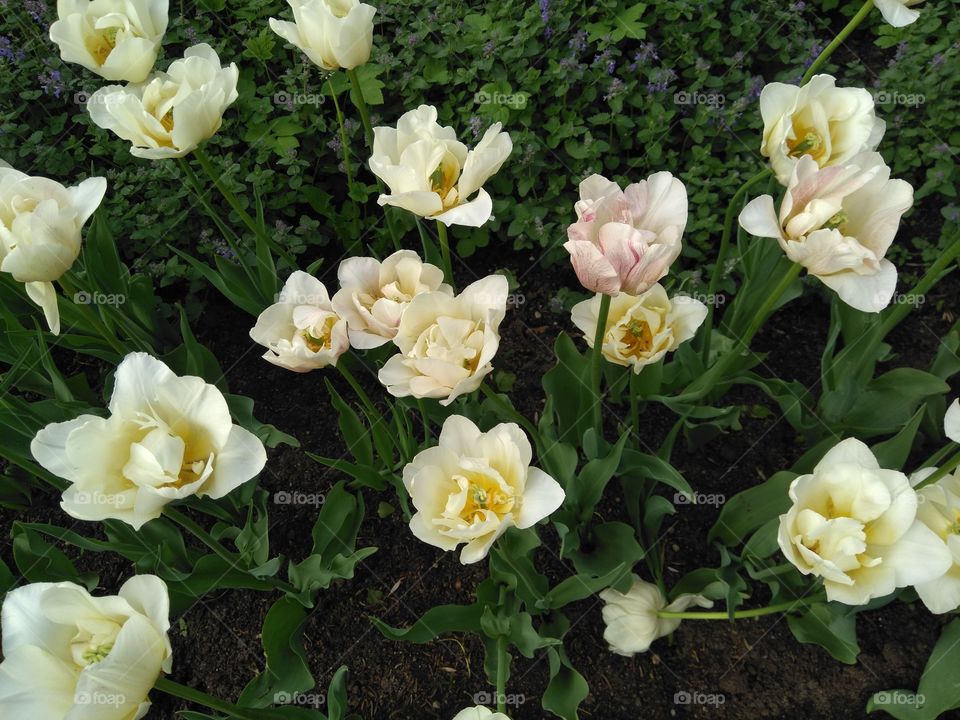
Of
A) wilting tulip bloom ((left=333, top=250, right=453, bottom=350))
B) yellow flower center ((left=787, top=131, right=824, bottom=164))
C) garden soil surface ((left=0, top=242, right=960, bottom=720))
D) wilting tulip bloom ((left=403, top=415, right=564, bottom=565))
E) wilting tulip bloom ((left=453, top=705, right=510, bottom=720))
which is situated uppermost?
yellow flower center ((left=787, top=131, right=824, bottom=164))

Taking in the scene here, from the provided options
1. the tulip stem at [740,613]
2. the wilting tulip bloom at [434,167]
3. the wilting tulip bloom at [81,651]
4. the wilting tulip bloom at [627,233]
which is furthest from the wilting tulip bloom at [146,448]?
the tulip stem at [740,613]

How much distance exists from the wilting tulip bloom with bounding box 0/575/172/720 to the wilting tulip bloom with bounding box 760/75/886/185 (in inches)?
49.6

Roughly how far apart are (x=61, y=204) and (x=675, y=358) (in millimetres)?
1350

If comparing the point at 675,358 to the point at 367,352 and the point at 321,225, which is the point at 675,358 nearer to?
the point at 367,352

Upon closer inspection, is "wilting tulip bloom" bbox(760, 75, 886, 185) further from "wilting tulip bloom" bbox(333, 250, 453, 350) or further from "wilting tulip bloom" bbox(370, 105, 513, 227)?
"wilting tulip bloom" bbox(333, 250, 453, 350)

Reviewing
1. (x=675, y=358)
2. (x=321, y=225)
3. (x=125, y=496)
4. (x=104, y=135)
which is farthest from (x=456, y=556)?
(x=104, y=135)

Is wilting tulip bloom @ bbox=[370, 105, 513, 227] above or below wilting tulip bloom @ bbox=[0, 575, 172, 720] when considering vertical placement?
above

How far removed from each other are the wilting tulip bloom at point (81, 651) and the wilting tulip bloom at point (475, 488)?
1.33 ft

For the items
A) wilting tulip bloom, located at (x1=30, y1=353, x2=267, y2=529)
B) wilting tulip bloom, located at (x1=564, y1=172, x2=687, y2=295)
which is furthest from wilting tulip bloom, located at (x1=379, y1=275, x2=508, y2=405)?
wilting tulip bloom, located at (x1=30, y1=353, x2=267, y2=529)

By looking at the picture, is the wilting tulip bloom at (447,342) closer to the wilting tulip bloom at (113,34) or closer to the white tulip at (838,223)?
the white tulip at (838,223)

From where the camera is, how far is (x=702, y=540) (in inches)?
74.9

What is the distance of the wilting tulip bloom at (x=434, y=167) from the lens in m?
1.31

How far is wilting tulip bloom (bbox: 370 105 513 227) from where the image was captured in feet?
4.31

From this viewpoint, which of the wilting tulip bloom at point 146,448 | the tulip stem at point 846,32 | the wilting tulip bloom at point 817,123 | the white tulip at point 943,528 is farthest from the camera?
the tulip stem at point 846,32
